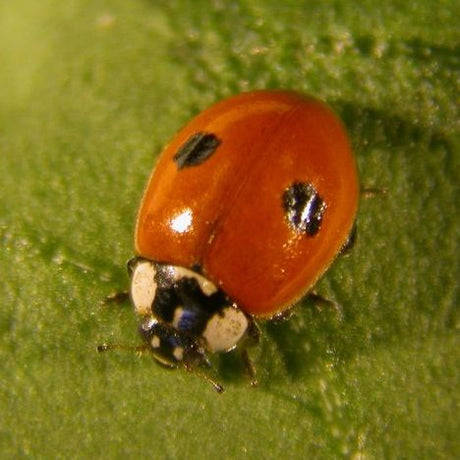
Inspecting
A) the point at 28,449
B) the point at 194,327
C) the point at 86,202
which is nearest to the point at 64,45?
the point at 86,202

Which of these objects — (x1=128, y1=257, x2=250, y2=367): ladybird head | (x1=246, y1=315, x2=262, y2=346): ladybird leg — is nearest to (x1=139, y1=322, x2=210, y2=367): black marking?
(x1=128, y1=257, x2=250, y2=367): ladybird head

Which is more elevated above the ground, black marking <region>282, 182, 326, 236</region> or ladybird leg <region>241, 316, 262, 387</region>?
black marking <region>282, 182, 326, 236</region>

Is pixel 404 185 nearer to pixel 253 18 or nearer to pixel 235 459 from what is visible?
pixel 253 18

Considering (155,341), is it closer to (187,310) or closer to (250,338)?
(187,310)

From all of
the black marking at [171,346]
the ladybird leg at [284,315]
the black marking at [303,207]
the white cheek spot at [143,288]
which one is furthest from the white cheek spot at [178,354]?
the black marking at [303,207]

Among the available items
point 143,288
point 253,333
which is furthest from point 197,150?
point 253,333

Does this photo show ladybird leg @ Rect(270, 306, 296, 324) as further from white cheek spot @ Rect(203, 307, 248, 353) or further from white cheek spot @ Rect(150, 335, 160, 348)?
white cheek spot @ Rect(150, 335, 160, 348)
